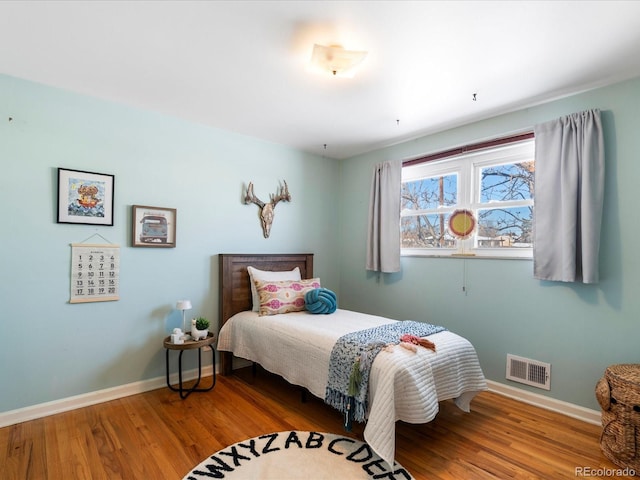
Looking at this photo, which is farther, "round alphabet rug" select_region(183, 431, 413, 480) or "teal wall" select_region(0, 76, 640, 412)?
"teal wall" select_region(0, 76, 640, 412)

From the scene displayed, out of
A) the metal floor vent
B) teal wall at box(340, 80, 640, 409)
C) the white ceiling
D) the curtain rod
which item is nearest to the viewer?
the white ceiling

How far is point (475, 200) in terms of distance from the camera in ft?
10.3

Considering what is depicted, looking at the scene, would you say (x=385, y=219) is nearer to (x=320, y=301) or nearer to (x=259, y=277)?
(x=320, y=301)

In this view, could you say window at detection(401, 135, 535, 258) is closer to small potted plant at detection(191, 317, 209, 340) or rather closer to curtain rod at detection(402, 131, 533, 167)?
curtain rod at detection(402, 131, 533, 167)

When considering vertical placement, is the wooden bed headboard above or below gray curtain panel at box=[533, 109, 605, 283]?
below

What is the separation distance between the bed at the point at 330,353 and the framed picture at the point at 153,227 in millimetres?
545

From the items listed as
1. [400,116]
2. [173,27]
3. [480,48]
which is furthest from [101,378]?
[480,48]

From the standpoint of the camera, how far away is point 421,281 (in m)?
3.45

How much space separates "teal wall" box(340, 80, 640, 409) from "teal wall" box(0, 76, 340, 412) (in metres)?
1.80

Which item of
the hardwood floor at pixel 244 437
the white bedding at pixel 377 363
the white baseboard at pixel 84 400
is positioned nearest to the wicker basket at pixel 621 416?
the hardwood floor at pixel 244 437

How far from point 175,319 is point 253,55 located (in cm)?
231

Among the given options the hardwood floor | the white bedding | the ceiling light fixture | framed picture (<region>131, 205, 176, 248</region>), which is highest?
the ceiling light fixture

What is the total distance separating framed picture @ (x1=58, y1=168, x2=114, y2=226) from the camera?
251cm

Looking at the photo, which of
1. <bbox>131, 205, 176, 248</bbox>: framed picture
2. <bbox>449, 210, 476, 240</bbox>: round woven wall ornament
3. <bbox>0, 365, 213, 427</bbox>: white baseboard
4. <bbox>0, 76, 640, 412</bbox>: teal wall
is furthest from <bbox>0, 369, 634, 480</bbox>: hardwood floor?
<bbox>449, 210, 476, 240</bbox>: round woven wall ornament
